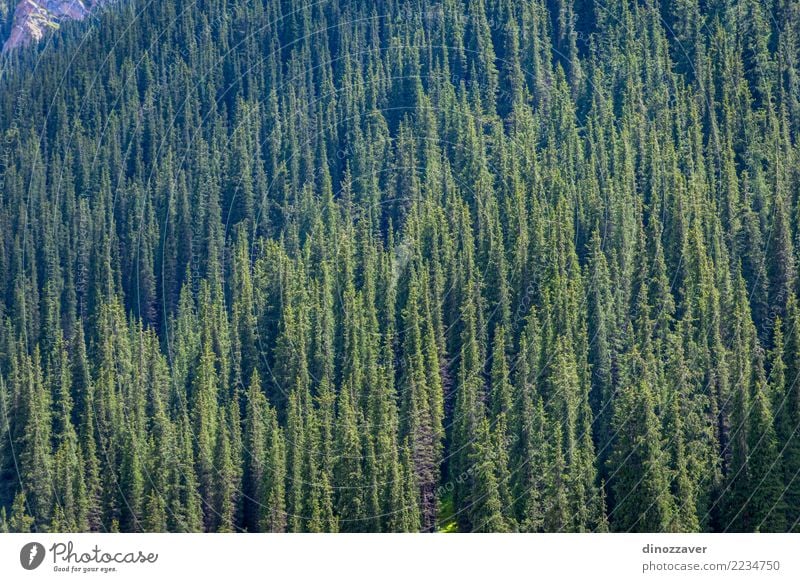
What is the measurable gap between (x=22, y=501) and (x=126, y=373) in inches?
1281

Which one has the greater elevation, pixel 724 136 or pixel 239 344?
pixel 724 136

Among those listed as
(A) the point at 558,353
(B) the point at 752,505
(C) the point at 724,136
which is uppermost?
(C) the point at 724,136

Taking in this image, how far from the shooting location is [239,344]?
554ft
